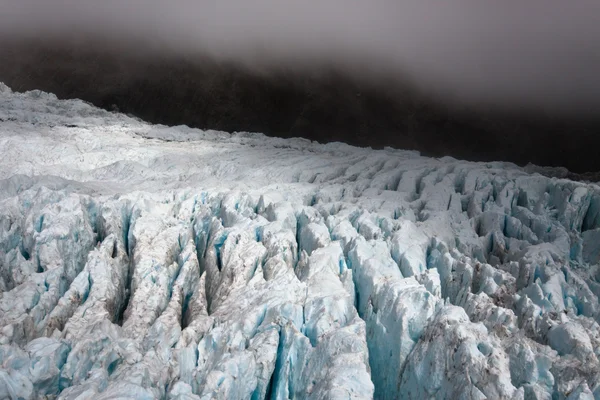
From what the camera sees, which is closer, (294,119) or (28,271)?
(28,271)

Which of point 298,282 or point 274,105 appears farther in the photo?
point 274,105

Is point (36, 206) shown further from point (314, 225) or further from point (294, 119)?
point (294, 119)

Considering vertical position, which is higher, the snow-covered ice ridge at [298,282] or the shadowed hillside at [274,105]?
the shadowed hillside at [274,105]

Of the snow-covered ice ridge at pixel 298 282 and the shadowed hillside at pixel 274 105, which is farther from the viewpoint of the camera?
the shadowed hillside at pixel 274 105

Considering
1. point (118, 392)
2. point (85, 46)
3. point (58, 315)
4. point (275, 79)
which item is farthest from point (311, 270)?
point (85, 46)

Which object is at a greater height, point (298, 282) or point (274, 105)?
point (274, 105)

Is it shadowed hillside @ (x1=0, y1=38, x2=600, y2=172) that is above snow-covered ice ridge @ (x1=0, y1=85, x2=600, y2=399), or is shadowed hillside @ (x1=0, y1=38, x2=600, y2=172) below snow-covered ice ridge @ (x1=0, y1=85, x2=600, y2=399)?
above

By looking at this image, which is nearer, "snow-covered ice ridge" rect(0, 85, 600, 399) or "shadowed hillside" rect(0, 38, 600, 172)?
"snow-covered ice ridge" rect(0, 85, 600, 399)

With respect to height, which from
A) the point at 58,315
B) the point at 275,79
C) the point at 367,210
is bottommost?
the point at 58,315
